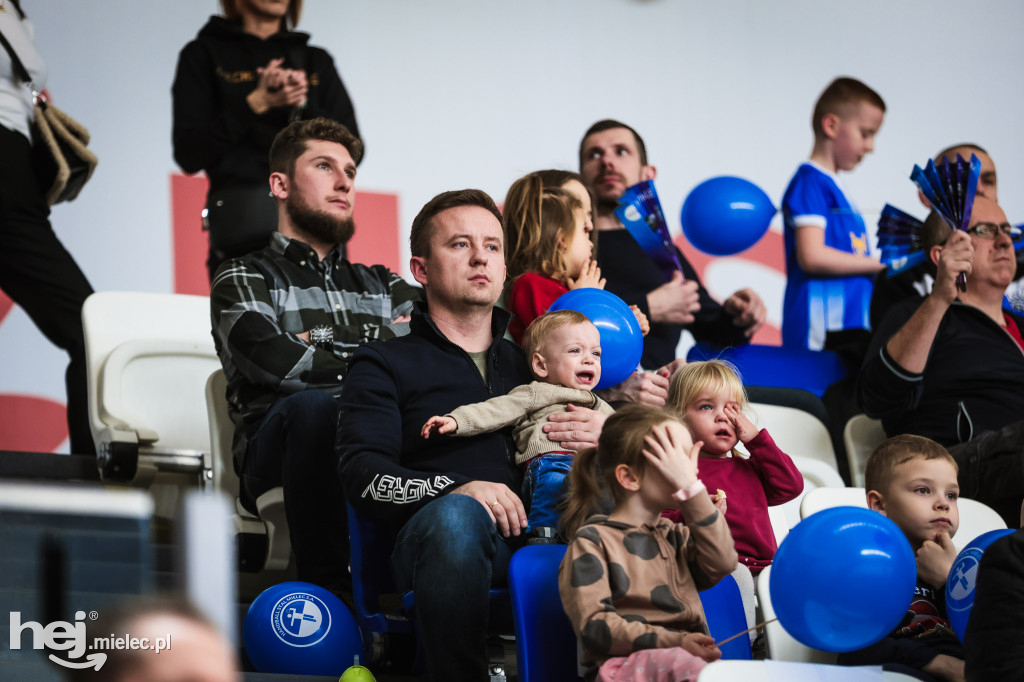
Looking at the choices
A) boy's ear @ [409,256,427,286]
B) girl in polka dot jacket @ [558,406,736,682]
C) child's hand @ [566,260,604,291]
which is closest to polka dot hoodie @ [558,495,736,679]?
girl in polka dot jacket @ [558,406,736,682]

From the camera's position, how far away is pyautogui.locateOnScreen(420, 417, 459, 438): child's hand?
2.22m

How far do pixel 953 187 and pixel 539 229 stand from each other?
1.23 metres

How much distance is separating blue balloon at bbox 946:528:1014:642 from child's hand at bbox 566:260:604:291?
108cm

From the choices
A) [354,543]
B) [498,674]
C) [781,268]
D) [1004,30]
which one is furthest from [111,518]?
[1004,30]

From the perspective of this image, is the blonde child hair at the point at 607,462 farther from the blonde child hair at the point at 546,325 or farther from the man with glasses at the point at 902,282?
the man with glasses at the point at 902,282

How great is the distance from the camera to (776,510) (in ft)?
9.05

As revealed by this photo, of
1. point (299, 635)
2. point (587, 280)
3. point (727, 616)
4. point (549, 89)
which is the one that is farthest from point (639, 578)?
point (549, 89)

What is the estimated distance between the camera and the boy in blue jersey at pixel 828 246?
3924 mm

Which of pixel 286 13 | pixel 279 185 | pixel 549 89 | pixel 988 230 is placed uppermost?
pixel 286 13

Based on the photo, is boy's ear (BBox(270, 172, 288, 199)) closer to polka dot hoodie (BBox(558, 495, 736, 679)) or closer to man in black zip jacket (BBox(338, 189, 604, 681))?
man in black zip jacket (BBox(338, 189, 604, 681))

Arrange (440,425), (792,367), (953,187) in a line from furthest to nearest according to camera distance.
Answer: (792,367)
(953,187)
(440,425)

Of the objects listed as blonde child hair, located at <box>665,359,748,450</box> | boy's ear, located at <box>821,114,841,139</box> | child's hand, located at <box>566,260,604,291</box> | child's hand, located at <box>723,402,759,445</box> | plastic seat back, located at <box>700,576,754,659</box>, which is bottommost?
plastic seat back, located at <box>700,576,754,659</box>

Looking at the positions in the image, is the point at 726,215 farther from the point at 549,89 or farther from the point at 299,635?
the point at 299,635

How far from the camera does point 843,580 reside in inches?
69.2
